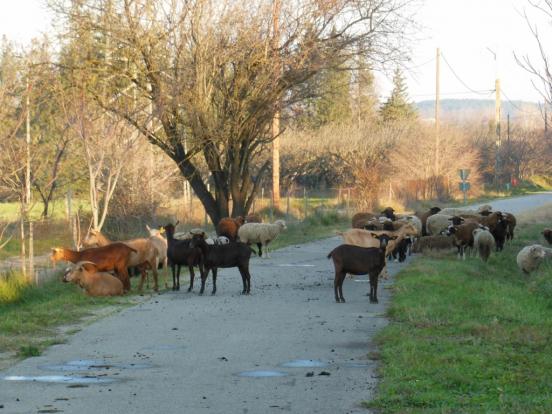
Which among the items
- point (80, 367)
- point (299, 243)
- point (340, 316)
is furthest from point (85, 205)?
point (80, 367)

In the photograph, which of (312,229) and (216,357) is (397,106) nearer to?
(312,229)

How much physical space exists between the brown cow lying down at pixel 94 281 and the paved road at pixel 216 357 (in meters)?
0.77

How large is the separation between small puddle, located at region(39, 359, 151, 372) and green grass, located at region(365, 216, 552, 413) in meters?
2.70

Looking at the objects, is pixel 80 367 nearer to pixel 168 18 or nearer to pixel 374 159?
pixel 168 18

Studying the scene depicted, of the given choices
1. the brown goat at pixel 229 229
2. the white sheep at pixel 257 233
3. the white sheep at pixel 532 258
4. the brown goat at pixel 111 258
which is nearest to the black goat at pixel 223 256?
the brown goat at pixel 111 258

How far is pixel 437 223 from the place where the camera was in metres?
32.2

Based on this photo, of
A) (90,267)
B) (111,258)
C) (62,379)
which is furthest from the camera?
(111,258)

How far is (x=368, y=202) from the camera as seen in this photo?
164 feet

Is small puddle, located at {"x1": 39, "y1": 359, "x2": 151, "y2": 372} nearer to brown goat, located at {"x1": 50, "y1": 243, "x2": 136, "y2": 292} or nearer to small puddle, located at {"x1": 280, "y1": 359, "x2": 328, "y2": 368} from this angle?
small puddle, located at {"x1": 280, "y1": 359, "x2": 328, "y2": 368}

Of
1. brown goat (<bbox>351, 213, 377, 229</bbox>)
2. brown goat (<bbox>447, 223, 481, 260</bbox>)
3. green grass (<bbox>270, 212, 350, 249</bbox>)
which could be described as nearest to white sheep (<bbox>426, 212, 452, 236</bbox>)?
brown goat (<bbox>351, 213, 377, 229</bbox>)

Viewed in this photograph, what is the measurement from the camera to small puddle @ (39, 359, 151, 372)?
10875mm

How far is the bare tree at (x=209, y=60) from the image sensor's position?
2933cm

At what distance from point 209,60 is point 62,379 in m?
20.3

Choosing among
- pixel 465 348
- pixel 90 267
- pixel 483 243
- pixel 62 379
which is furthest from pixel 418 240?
pixel 62 379
